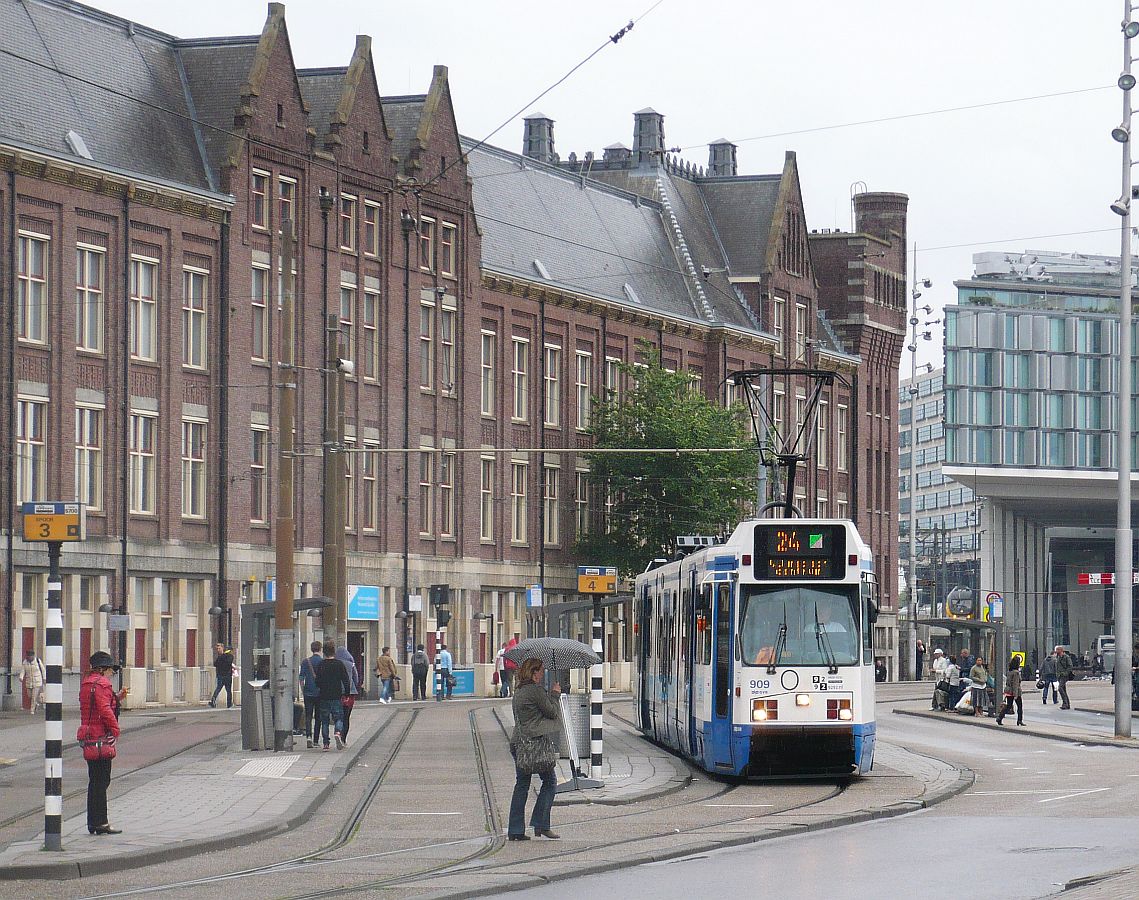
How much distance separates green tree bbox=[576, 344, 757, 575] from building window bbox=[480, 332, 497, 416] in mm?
4825

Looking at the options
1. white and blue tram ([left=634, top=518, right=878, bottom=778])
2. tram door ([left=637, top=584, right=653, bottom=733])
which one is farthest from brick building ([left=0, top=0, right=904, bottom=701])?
white and blue tram ([left=634, top=518, right=878, bottom=778])

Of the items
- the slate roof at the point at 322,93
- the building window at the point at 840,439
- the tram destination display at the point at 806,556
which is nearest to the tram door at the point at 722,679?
the tram destination display at the point at 806,556

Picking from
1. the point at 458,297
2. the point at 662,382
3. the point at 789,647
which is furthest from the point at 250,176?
the point at 789,647

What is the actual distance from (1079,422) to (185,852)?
10558 centimetres

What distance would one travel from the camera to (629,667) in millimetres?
74562

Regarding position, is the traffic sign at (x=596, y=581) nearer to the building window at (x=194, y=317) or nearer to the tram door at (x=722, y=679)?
the tram door at (x=722, y=679)

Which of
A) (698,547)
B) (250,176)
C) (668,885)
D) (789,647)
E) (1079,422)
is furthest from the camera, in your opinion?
(1079,422)

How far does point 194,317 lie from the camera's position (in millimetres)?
54656

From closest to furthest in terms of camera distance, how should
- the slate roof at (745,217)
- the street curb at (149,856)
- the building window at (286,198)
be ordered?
the street curb at (149,856) < the building window at (286,198) < the slate roof at (745,217)

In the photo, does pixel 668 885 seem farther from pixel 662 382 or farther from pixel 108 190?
pixel 662 382

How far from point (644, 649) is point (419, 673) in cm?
2387

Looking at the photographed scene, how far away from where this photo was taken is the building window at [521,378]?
69500 mm

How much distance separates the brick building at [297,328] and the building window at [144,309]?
0.08 meters

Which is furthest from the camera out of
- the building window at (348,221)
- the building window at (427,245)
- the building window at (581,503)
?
the building window at (581,503)
